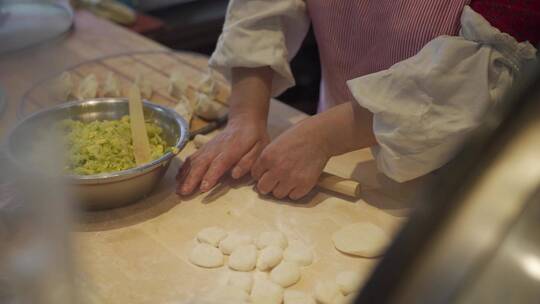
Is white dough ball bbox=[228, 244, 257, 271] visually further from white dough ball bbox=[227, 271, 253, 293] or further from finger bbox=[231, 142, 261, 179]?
finger bbox=[231, 142, 261, 179]

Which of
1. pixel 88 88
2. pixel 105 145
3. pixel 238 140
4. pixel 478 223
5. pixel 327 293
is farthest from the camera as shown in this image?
pixel 88 88

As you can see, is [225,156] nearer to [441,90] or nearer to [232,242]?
[232,242]

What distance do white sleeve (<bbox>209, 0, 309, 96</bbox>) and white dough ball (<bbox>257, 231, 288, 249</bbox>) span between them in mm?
433

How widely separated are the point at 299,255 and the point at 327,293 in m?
0.10

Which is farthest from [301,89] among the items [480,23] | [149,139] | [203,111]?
[480,23]

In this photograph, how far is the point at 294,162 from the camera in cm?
114

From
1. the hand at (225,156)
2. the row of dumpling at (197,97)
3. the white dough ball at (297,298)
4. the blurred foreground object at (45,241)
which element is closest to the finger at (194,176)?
the hand at (225,156)

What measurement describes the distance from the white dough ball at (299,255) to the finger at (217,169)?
0.81ft

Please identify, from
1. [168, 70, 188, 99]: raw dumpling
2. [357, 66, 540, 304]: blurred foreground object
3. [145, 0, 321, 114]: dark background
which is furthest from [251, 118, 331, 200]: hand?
[145, 0, 321, 114]: dark background

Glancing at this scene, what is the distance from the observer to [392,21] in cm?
113

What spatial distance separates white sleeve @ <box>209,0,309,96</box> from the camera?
130 centimetres

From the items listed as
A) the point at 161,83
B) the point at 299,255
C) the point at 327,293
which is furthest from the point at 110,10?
the point at 327,293

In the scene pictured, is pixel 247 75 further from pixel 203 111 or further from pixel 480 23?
pixel 480 23

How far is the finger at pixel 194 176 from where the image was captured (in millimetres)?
1156
